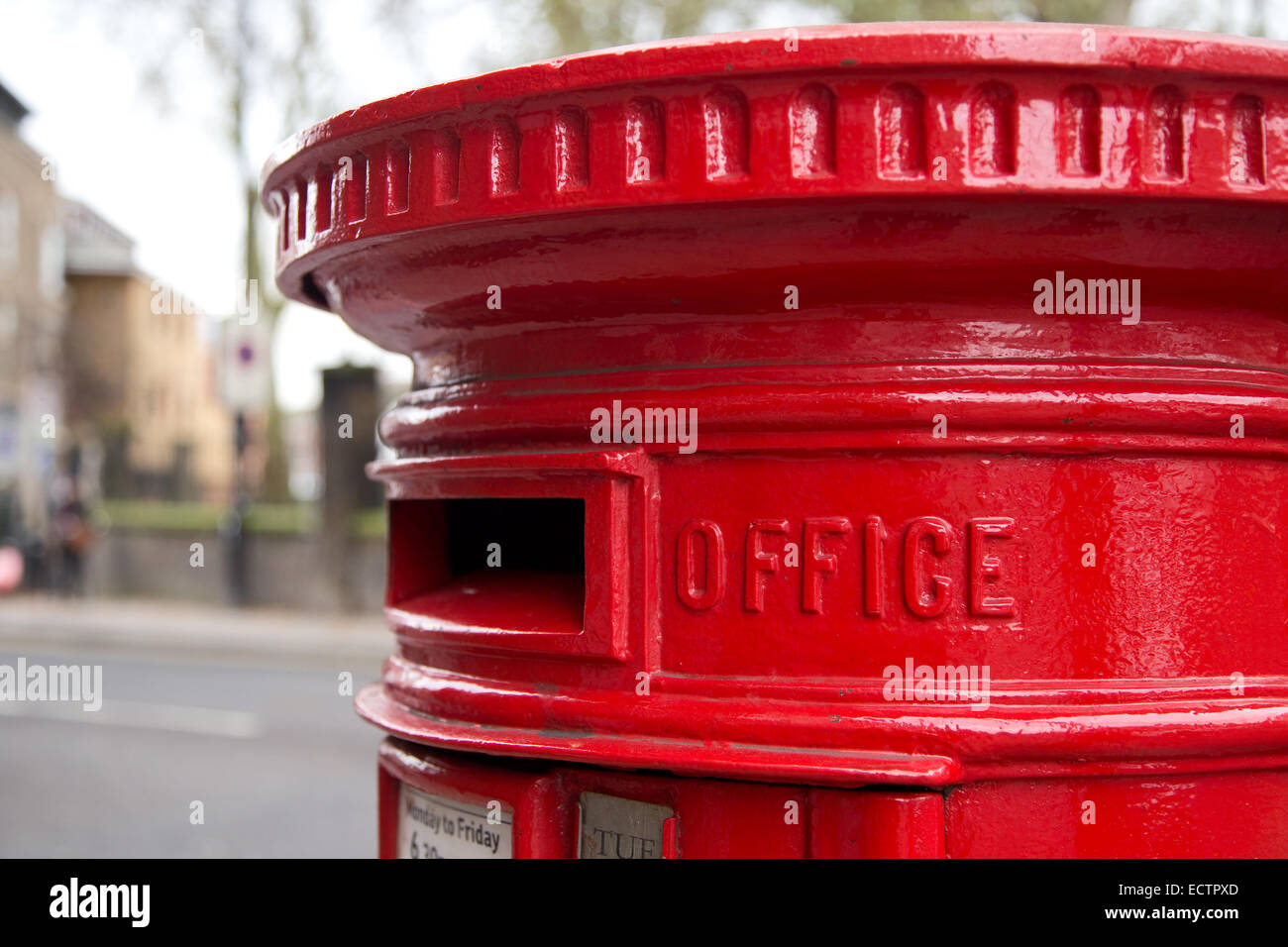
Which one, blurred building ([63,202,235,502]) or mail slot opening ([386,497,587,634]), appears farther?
blurred building ([63,202,235,502])

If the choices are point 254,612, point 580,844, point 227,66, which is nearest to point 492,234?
point 580,844

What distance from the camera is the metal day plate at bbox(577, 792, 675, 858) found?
1.00 m

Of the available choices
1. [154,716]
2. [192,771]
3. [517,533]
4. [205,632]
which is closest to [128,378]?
[205,632]

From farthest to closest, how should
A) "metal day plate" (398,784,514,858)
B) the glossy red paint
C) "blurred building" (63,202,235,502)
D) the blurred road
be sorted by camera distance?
"blurred building" (63,202,235,502) → the blurred road → "metal day plate" (398,784,514,858) → the glossy red paint

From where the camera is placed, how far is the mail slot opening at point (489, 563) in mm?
1132

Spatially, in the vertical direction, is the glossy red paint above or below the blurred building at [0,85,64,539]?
below

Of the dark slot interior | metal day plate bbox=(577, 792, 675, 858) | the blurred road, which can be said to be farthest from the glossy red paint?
the blurred road

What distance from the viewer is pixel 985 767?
2.98ft

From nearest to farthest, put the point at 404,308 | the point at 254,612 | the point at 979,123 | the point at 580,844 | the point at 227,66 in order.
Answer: the point at 979,123
the point at 580,844
the point at 404,308
the point at 254,612
the point at 227,66

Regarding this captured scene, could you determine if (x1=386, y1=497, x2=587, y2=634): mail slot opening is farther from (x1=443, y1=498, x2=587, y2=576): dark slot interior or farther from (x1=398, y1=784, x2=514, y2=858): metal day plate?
(x1=398, y1=784, x2=514, y2=858): metal day plate

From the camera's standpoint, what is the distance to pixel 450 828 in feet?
3.89

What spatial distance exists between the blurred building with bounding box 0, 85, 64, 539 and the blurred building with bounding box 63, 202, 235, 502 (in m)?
0.51
